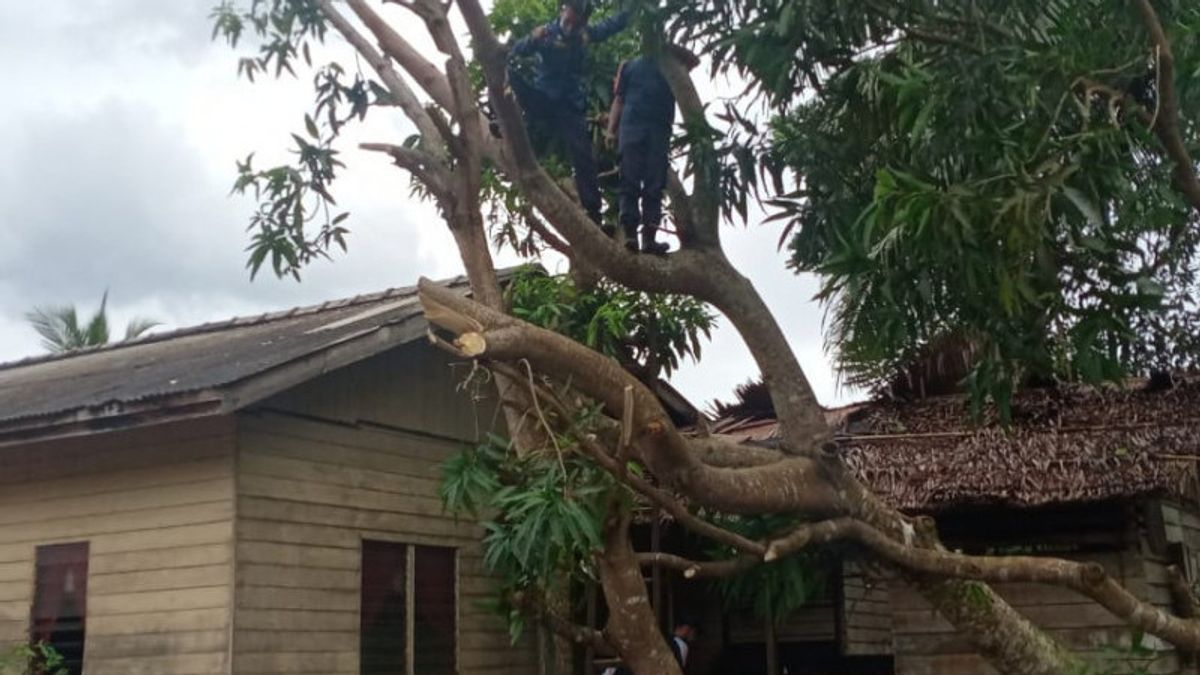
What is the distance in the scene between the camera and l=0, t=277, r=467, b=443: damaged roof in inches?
351

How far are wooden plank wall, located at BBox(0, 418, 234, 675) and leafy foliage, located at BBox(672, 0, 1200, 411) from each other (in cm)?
414

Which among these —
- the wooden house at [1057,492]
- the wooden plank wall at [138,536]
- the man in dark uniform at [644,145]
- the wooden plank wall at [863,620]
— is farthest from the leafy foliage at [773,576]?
the wooden plank wall at [863,620]

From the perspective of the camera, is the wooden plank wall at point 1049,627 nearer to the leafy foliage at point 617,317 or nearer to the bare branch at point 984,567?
the bare branch at point 984,567

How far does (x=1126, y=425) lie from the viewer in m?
10.8

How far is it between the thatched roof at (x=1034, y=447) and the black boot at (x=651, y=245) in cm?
274

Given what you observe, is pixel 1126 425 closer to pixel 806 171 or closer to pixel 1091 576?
pixel 1091 576

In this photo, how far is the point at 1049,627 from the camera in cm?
1018

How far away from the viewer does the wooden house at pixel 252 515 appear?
9.43m

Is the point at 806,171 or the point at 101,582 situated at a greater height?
the point at 806,171

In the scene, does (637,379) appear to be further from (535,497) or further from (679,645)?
(679,645)

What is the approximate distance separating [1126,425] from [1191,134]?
2558mm

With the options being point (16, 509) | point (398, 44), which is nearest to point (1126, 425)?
point (398, 44)

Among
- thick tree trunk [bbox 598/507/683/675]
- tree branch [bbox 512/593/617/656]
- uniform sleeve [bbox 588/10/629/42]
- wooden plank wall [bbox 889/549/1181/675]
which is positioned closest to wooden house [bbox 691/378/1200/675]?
wooden plank wall [bbox 889/549/1181/675]

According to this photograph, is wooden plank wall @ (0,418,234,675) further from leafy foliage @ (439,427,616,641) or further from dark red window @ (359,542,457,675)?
leafy foliage @ (439,427,616,641)
